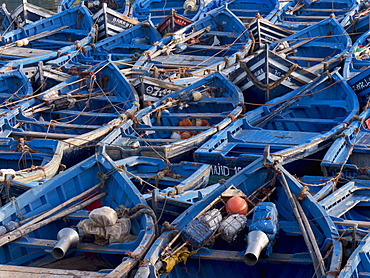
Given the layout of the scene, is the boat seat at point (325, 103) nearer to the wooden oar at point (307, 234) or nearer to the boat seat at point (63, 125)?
the boat seat at point (63, 125)

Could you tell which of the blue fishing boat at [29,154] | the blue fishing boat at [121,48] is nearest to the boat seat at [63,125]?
the blue fishing boat at [29,154]

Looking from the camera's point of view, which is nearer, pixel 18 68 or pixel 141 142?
pixel 141 142

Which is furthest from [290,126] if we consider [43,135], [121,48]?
[121,48]

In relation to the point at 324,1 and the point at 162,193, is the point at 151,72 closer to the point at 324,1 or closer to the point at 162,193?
the point at 162,193

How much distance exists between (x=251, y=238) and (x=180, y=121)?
21.5 feet

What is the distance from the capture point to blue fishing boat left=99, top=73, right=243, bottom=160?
14570 millimetres

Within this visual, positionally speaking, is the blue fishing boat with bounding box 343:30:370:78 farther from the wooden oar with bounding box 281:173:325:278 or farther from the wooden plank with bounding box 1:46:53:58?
the wooden plank with bounding box 1:46:53:58

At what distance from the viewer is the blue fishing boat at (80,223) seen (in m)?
11.2

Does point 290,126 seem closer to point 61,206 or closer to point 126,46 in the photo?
point 61,206

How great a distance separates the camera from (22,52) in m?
22.5

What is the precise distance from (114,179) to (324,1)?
1660cm

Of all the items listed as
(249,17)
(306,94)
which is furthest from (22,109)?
(249,17)

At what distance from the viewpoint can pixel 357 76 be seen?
55.7ft

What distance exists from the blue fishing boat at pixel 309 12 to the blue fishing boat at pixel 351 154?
866 centimetres
